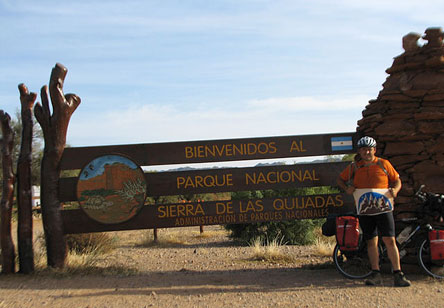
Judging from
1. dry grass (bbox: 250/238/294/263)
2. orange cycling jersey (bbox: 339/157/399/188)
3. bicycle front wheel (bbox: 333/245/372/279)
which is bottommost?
dry grass (bbox: 250/238/294/263)

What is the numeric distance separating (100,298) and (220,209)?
101 inches

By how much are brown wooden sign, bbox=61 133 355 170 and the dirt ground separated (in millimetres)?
1904

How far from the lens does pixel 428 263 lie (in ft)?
22.2

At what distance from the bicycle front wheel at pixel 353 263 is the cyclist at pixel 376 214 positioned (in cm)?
39

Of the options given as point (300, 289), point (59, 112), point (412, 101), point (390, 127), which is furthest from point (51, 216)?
point (412, 101)

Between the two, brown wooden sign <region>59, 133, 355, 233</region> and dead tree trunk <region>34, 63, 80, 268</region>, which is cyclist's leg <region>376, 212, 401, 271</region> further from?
dead tree trunk <region>34, 63, 80, 268</region>

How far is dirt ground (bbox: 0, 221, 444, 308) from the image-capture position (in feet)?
19.1

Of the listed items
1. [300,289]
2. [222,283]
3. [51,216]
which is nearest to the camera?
[300,289]

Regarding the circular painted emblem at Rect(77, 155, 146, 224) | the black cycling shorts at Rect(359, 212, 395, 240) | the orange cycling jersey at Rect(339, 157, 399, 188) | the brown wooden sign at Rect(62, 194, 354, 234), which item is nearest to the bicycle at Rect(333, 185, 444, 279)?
the black cycling shorts at Rect(359, 212, 395, 240)

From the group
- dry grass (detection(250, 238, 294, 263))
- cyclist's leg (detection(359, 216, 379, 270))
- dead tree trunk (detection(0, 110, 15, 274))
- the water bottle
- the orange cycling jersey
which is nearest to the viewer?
the orange cycling jersey

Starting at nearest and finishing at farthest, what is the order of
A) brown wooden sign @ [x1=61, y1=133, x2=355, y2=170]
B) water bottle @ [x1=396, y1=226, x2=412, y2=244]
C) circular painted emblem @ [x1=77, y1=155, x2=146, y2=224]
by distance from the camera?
water bottle @ [x1=396, y1=226, x2=412, y2=244], circular painted emblem @ [x1=77, y1=155, x2=146, y2=224], brown wooden sign @ [x1=61, y1=133, x2=355, y2=170]

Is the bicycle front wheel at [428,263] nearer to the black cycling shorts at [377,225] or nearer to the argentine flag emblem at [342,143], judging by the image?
the black cycling shorts at [377,225]

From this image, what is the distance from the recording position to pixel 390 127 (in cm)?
721

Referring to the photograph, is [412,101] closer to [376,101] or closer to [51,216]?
[376,101]
